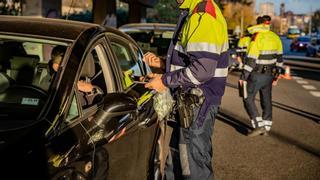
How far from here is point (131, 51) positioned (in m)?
5.19

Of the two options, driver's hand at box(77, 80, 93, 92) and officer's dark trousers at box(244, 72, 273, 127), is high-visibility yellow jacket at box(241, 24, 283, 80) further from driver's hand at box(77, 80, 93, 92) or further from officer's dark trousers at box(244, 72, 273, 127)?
driver's hand at box(77, 80, 93, 92)

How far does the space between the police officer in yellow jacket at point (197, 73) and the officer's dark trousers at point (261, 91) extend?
179 inches

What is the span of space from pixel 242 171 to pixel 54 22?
322 cm

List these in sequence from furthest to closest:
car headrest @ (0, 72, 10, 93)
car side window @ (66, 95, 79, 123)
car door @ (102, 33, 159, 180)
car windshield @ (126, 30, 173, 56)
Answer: car windshield @ (126, 30, 173, 56) < car headrest @ (0, 72, 10, 93) < car door @ (102, 33, 159, 180) < car side window @ (66, 95, 79, 123)

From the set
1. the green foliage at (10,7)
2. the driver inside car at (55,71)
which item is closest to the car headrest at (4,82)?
the driver inside car at (55,71)

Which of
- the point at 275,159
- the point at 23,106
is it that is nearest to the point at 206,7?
the point at 23,106

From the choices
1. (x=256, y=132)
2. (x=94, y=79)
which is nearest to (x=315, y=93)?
(x=256, y=132)

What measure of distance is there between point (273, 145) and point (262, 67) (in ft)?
4.34

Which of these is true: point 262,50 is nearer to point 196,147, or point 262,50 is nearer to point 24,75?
point 196,147

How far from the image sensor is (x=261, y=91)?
29.1 feet

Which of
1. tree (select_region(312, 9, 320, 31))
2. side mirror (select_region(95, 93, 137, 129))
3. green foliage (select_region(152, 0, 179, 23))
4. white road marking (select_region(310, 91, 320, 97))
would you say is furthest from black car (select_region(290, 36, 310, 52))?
tree (select_region(312, 9, 320, 31))

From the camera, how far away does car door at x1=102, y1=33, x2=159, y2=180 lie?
3590 millimetres

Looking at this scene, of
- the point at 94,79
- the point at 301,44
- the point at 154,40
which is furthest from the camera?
the point at 301,44

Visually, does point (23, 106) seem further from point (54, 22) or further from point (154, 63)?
point (154, 63)
